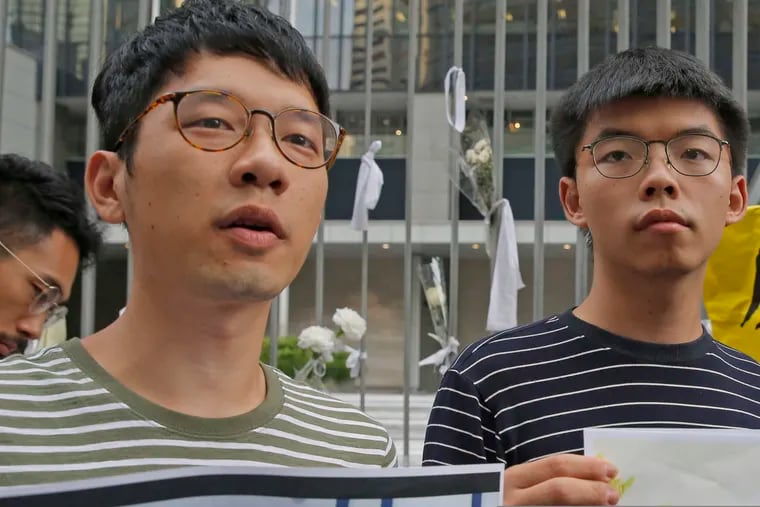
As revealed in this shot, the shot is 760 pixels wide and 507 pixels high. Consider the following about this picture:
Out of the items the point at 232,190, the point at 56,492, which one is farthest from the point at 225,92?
the point at 56,492

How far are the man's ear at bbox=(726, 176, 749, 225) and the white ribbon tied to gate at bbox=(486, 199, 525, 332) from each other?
1925 mm

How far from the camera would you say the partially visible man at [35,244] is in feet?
4.77

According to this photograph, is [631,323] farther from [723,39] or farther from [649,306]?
[723,39]

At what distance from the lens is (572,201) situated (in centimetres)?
120

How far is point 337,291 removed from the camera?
10094mm

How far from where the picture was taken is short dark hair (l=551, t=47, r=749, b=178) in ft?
3.66

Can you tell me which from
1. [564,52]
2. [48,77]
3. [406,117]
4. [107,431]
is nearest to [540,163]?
[48,77]

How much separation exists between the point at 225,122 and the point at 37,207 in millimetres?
830

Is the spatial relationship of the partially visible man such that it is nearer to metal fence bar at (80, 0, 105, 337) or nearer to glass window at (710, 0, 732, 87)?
metal fence bar at (80, 0, 105, 337)

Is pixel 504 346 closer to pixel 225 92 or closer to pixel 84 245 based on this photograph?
pixel 225 92

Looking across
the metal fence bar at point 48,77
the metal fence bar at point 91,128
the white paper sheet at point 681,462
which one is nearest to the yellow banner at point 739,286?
the white paper sheet at point 681,462

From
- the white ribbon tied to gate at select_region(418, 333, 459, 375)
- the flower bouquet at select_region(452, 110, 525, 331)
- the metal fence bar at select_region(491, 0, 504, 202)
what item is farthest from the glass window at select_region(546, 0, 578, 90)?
the white ribbon tied to gate at select_region(418, 333, 459, 375)

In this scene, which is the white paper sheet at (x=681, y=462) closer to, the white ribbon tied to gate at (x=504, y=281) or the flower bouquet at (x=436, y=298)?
the white ribbon tied to gate at (x=504, y=281)

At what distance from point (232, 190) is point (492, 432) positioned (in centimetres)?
47
